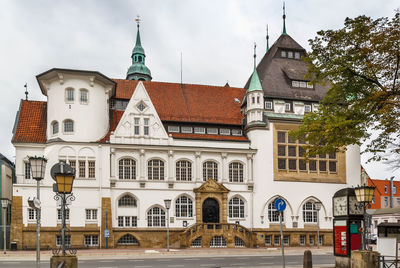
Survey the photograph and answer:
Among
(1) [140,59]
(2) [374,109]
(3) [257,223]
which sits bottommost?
(3) [257,223]

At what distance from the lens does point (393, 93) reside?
22672 millimetres

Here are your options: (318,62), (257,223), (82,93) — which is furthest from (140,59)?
(318,62)

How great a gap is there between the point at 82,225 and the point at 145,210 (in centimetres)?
569

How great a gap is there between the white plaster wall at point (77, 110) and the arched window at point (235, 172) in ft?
42.0

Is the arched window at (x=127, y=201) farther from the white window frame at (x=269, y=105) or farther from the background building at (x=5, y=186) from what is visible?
the white window frame at (x=269, y=105)

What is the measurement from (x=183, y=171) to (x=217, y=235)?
22.5 ft

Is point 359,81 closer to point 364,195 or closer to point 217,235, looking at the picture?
point 364,195

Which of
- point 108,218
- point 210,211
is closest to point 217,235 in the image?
point 210,211

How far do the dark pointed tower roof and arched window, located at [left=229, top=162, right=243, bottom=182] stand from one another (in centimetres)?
776

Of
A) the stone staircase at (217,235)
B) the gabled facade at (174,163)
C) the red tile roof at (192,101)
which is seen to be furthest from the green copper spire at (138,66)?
the stone staircase at (217,235)

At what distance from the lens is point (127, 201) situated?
4647 cm

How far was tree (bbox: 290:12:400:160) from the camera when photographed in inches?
910

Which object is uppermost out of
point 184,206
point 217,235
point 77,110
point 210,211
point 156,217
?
point 77,110

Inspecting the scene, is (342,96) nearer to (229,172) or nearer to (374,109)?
(374,109)
